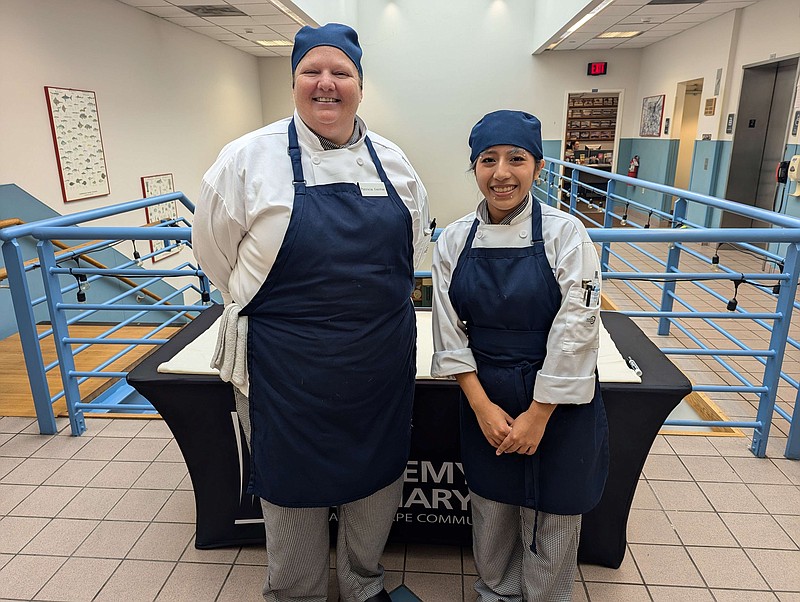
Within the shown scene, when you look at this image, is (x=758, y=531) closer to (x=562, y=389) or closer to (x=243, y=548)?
(x=562, y=389)

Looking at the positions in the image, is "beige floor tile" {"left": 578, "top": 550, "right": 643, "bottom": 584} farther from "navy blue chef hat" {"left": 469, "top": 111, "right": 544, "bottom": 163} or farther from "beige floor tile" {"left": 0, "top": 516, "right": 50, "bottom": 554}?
"beige floor tile" {"left": 0, "top": 516, "right": 50, "bottom": 554}

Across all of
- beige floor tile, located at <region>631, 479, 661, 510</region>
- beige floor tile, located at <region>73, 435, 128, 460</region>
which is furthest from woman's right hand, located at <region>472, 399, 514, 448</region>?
beige floor tile, located at <region>73, 435, 128, 460</region>

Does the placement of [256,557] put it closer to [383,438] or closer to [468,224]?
[383,438]

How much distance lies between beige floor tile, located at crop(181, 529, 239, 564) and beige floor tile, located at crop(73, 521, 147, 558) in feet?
0.73

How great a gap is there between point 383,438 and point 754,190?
24.3 feet

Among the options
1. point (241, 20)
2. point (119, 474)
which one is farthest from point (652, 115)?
point (119, 474)

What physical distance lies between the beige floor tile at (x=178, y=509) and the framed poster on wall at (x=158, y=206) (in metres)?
4.57

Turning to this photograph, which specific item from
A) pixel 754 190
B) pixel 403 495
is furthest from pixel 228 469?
pixel 754 190

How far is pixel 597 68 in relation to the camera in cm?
1022

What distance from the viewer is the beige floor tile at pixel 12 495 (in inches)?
89.3

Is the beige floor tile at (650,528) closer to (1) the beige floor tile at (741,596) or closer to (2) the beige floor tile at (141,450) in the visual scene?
(1) the beige floor tile at (741,596)

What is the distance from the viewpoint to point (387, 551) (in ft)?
6.65

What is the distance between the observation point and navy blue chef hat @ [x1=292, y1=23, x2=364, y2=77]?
53.4 inches

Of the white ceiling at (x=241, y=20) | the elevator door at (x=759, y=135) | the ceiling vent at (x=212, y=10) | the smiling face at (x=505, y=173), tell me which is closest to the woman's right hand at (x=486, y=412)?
the smiling face at (x=505, y=173)
